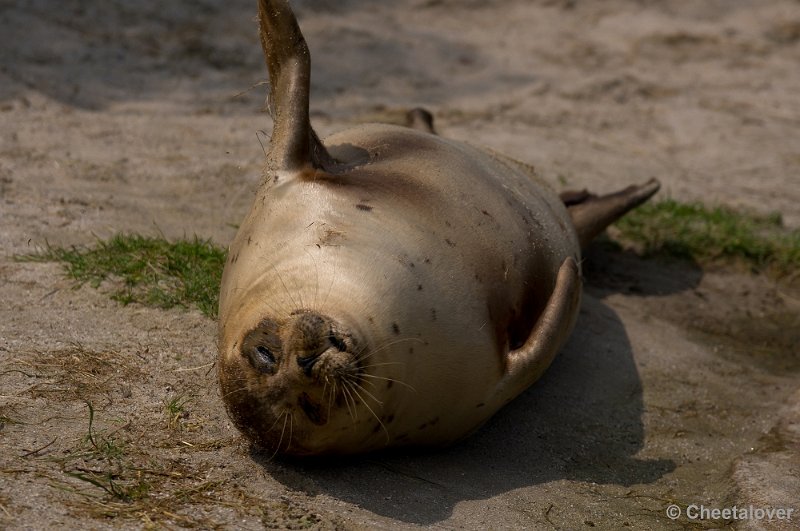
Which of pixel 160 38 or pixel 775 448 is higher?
pixel 160 38

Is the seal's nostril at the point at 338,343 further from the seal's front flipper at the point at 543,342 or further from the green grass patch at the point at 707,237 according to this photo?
the green grass patch at the point at 707,237

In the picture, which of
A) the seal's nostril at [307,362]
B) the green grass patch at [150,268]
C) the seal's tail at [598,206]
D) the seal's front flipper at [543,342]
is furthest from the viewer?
the seal's tail at [598,206]

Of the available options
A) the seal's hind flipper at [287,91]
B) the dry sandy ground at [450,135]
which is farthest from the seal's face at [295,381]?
the seal's hind flipper at [287,91]

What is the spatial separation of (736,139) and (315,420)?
493cm

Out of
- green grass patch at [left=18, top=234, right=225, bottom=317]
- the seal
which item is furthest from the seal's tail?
green grass patch at [left=18, top=234, right=225, bottom=317]

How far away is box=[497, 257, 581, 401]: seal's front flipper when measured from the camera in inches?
149

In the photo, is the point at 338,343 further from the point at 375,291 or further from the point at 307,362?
the point at 375,291

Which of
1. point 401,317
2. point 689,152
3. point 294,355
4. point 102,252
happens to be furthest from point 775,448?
point 689,152

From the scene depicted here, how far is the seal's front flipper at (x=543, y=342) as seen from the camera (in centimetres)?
378

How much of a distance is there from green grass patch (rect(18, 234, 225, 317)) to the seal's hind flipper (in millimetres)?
696

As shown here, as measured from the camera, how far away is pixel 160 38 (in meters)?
7.40

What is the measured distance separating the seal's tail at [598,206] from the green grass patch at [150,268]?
1.81 m

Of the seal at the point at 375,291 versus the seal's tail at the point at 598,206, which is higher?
the seal at the point at 375,291

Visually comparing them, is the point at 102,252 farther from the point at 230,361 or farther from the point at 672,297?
the point at 672,297
